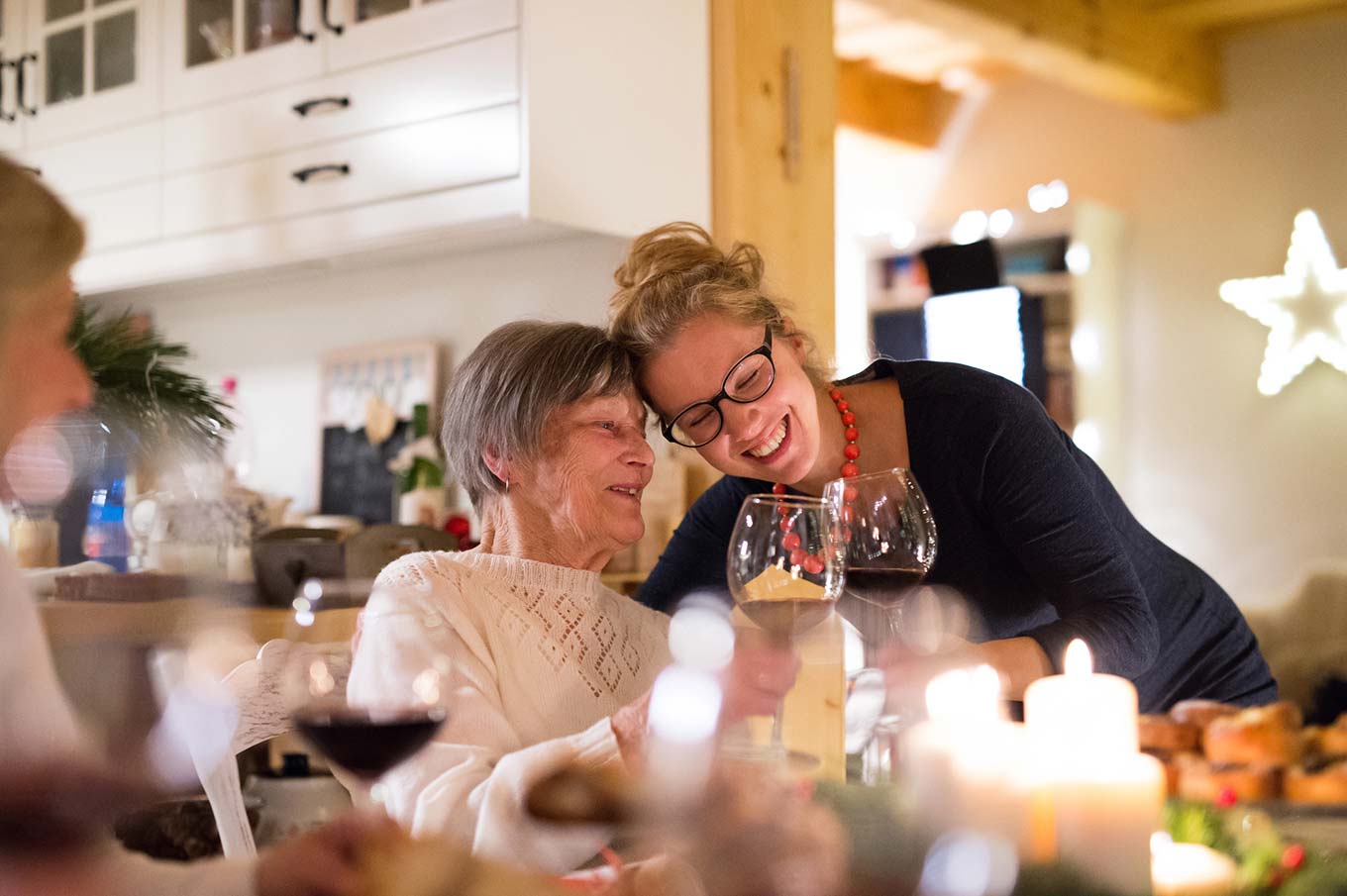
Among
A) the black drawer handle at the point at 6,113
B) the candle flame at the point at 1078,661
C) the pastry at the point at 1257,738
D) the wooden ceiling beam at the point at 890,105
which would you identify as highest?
the wooden ceiling beam at the point at 890,105

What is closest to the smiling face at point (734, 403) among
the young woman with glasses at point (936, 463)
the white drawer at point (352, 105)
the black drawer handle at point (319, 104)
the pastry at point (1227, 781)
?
the young woman with glasses at point (936, 463)

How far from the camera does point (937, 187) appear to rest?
6.18m

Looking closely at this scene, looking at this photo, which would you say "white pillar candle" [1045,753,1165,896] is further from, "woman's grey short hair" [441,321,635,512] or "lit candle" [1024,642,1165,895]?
"woman's grey short hair" [441,321,635,512]

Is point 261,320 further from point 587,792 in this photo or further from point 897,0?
point 587,792

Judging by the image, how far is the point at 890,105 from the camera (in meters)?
6.02

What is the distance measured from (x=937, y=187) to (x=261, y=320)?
355 centimetres

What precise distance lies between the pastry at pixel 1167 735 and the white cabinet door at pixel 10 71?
3.56 meters

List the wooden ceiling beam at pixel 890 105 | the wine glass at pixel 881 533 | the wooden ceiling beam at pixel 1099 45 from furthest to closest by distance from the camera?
the wooden ceiling beam at pixel 890 105 < the wooden ceiling beam at pixel 1099 45 < the wine glass at pixel 881 533

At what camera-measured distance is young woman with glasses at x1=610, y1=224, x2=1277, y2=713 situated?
1470 millimetres

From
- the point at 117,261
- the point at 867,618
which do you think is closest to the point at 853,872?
the point at 867,618

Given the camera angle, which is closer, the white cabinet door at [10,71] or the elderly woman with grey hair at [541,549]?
the elderly woman with grey hair at [541,549]

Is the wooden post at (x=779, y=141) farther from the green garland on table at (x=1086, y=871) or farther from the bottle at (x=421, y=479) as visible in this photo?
the green garland on table at (x=1086, y=871)

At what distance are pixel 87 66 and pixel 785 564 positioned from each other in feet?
10.4

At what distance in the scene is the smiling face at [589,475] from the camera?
4.69 ft
